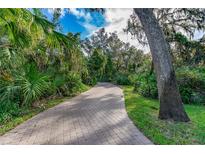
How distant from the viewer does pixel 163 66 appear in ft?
20.1

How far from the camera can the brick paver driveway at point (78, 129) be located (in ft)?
16.0

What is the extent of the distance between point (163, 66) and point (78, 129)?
2.33 meters

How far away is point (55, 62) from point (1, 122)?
159 inches

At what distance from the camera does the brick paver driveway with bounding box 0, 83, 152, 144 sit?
16.0ft

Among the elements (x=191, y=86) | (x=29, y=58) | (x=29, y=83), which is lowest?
(x=191, y=86)

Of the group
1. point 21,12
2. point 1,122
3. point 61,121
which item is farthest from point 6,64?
point 21,12

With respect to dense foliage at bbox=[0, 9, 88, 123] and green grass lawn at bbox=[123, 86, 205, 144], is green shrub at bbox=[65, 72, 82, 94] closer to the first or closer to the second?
dense foliage at bbox=[0, 9, 88, 123]

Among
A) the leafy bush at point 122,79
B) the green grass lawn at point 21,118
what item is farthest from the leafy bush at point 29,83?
the leafy bush at point 122,79

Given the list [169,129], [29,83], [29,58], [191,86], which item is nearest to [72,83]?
[29,58]

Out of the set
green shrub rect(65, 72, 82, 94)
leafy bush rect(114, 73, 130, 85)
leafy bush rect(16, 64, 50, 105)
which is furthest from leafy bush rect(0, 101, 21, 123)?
leafy bush rect(114, 73, 130, 85)

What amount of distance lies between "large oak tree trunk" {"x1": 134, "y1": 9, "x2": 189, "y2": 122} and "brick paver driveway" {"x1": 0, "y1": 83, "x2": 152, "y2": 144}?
38.8 inches

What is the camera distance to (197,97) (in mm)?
9648

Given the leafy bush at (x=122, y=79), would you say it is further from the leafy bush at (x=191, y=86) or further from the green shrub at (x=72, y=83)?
the leafy bush at (x=191, y=86)

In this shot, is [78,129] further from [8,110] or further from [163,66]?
[8,110]
